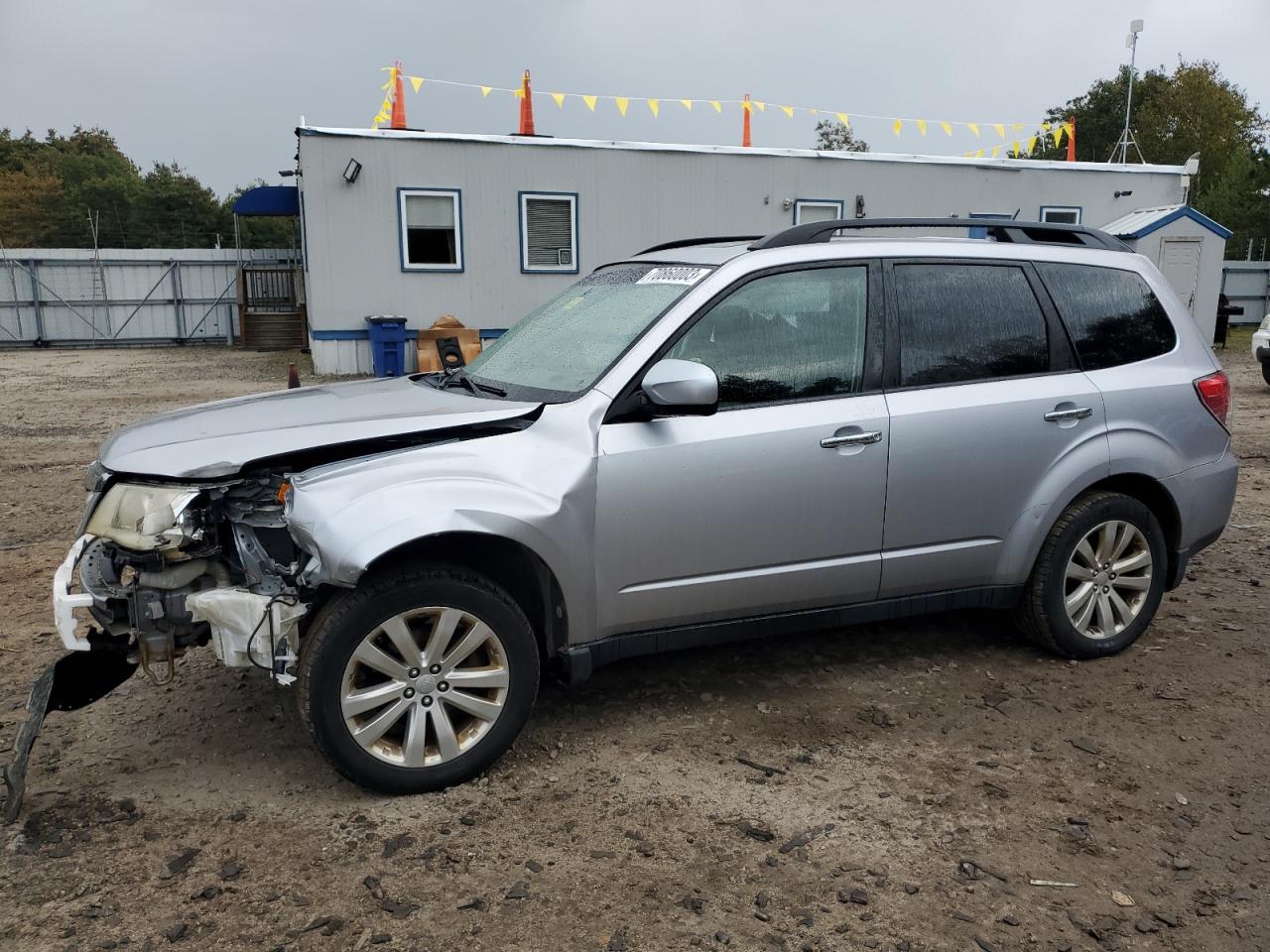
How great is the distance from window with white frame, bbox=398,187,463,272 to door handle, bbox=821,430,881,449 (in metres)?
13.5

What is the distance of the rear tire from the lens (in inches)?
174

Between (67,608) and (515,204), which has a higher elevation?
(515,204)

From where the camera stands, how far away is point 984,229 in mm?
4691

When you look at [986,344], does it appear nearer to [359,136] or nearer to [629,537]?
[629,537]

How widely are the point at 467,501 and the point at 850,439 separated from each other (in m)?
1.50

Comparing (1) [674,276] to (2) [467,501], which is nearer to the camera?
(2) [467,501]

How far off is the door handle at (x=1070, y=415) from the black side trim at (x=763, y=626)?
2.42 feet

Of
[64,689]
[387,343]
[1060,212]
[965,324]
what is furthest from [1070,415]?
[1060,212]

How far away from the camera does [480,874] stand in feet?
9.80

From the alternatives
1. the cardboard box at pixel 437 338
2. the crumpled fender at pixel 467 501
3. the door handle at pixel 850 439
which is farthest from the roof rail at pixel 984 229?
the cardboard box at pixel 437 338

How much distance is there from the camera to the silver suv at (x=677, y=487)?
3.26 metres

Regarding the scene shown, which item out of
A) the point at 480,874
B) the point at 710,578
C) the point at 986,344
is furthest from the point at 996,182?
the point at 480,874

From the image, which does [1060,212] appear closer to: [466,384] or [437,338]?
[437,338]

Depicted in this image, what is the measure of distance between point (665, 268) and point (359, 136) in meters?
12.9
